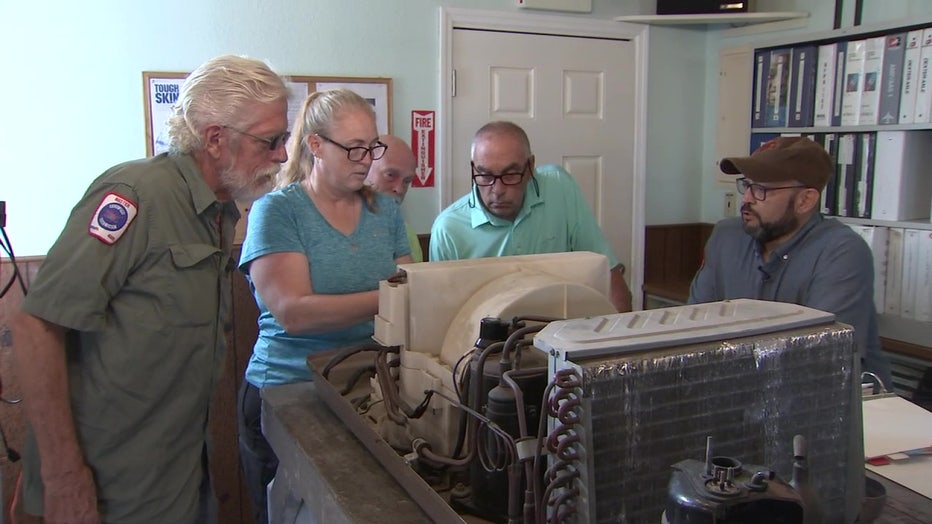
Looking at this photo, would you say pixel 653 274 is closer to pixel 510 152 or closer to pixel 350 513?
pixel 510 152

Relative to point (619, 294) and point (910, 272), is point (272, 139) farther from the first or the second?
point (910, 272)

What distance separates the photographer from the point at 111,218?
1.26 m

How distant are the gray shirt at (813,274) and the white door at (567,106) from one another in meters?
1.45

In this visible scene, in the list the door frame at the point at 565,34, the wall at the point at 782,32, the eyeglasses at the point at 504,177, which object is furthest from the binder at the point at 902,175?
the eyeglasses at the point at 504,177

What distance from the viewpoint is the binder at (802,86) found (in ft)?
10.0

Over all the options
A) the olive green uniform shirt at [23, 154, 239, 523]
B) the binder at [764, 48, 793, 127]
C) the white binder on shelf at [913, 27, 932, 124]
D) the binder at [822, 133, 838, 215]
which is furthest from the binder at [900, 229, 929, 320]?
the olive green uniform shirt at [23, 154, 239, 523]

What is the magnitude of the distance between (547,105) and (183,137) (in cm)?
232

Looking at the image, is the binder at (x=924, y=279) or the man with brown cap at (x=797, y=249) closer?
the man with brown cap at (x=797, y=249)

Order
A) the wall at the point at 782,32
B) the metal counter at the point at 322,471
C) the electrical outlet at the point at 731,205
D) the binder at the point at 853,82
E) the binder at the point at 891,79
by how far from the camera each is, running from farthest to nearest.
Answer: the electrical outlet at the point at 731,205 → the wall at the point at 782,32 → the binder at the point at 853,82 → the binder at the point at 891,79 → the metal counter at the point at 322,471

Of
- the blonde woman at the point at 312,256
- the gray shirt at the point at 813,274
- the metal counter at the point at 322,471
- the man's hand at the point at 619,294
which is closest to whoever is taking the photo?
the metal counter at the point at 322,471

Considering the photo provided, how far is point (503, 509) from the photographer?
3.18ft

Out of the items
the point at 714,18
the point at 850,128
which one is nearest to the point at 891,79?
the point at 850,128

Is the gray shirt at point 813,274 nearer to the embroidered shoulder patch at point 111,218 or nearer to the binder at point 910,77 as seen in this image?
the binder at point 910,77

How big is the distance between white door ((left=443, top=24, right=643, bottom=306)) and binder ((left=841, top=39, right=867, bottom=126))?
1.01m
